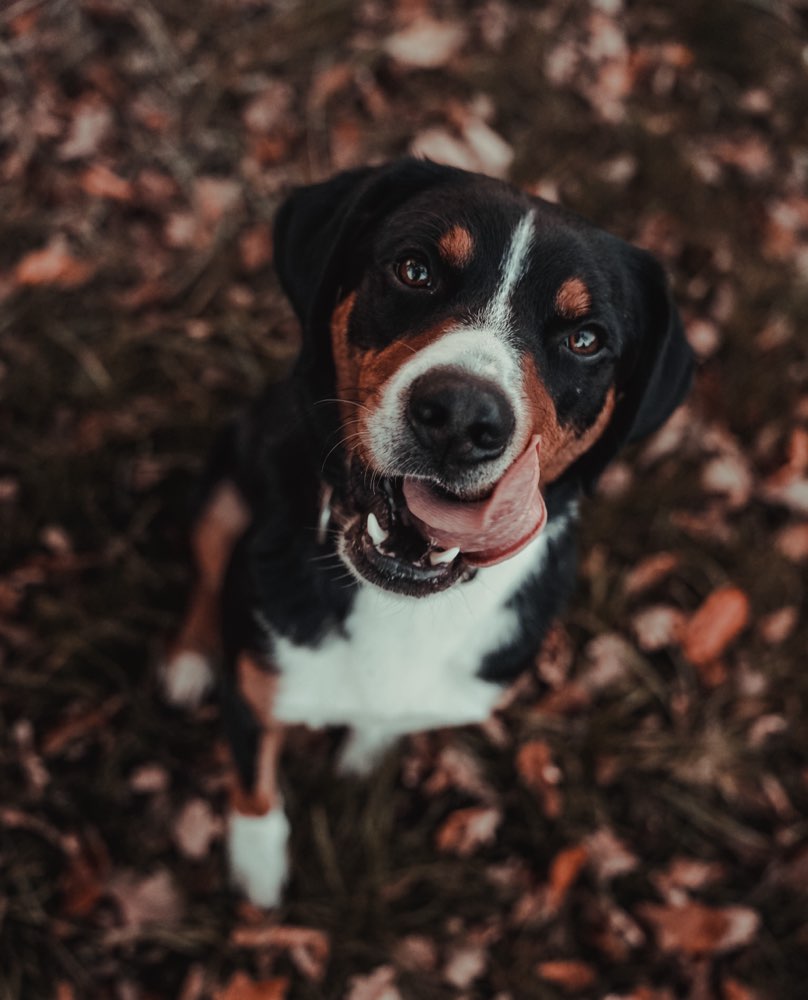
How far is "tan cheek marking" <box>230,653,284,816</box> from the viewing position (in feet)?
9.78

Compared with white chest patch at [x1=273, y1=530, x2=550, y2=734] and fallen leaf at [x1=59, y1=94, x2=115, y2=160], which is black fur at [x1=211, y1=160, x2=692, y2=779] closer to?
white chest patch at [x1=273, y1=530, x2=550, y2=734]

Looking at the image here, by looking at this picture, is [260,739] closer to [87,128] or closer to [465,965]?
[465,965]

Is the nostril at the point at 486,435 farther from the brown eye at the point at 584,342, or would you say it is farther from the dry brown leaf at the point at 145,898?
the dry brown leaf at the point at 145,898

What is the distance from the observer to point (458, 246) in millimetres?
2473

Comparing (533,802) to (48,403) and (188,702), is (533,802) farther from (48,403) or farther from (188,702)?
(48,403)

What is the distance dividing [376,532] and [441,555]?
18 cm

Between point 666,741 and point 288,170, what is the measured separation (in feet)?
11.2

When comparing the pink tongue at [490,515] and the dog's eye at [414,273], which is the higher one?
the dog's eye at [414,273]

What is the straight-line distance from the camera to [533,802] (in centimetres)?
395

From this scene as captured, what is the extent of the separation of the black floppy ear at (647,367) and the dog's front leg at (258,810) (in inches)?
48.3

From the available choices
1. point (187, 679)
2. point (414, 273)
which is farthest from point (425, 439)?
point (187, 679)

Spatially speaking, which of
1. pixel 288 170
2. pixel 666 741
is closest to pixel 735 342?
pixel 666 741

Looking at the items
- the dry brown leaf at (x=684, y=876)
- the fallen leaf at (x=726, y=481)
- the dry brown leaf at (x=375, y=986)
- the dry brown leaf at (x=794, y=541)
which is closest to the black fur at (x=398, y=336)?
the dry brown leaf at (x=375, y=986)

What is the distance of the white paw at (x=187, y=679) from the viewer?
3840mm
